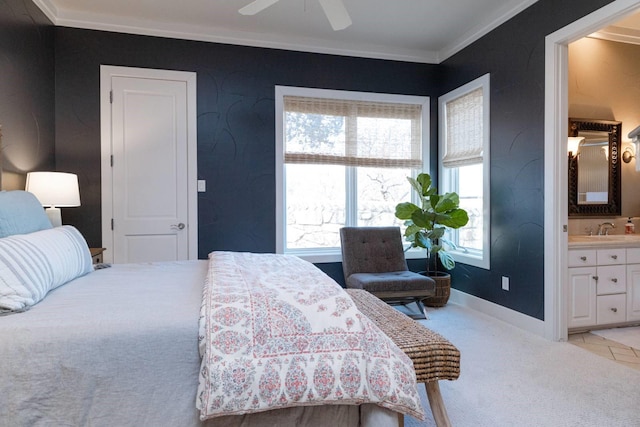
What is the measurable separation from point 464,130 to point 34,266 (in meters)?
3.90

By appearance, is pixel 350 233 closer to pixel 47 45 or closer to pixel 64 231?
pixel 64 231

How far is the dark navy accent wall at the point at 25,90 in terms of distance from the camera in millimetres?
2711

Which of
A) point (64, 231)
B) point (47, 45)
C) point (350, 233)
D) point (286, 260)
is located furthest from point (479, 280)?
point (47, 45)

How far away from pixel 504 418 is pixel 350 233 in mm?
2325

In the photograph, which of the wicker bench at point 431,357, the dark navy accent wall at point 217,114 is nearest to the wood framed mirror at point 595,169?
the dark navy accent wall at point 217,114

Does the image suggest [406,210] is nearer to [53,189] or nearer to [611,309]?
[611,309]

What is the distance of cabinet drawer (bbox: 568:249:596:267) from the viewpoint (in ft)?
10.2

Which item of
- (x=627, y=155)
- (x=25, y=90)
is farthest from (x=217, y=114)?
(x=627, y=155)

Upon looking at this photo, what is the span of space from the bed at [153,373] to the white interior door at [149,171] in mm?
2301

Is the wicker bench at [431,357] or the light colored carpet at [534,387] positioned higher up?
the wicker bench at [431,357]

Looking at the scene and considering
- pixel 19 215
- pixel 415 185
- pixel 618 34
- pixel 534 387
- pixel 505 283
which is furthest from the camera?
pixel 415 185

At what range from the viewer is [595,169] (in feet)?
12.2

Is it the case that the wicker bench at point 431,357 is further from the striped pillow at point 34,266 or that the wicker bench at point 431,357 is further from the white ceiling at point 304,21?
the white ceiling at point 304,21

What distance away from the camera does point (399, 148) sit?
4.47 meters
